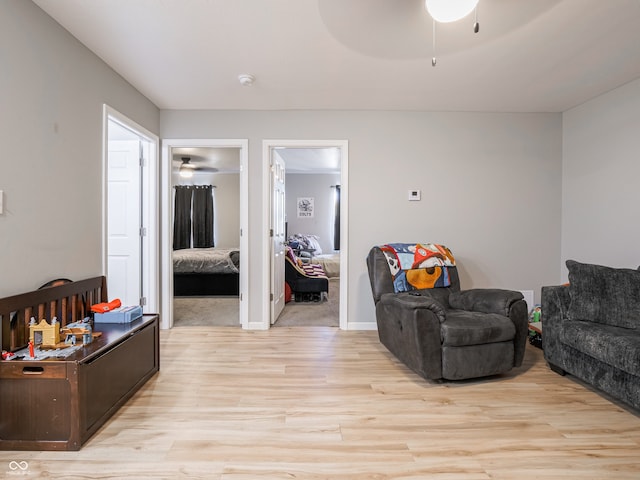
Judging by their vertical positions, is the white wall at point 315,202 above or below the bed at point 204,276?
above

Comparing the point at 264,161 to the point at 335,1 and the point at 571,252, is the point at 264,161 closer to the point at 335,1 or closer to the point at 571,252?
the point at 335,1

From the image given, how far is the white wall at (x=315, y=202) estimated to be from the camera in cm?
829

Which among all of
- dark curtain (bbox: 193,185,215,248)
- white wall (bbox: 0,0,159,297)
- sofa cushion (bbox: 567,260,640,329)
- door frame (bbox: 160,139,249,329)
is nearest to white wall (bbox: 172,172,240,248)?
dark curtain (bbox: 193,185,215,248)

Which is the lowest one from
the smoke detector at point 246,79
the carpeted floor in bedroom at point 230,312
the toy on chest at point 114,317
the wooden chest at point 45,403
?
the carpeted floor in bedroom at point 230,312

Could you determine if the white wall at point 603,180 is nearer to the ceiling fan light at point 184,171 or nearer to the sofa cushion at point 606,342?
the sofa cushion at point 606,342

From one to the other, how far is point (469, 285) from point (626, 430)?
195 cm

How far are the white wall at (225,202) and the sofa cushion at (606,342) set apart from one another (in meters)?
6.93

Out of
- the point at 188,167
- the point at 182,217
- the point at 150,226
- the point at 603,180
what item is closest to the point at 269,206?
the point at 150,226

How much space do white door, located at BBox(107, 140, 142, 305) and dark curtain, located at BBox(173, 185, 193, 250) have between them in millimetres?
4656

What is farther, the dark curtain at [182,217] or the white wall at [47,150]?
the dark curtain at [182,217]

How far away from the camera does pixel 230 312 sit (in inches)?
176

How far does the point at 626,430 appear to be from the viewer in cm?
187

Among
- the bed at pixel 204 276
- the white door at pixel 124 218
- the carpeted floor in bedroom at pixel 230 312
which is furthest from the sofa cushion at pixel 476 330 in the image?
the bed at pixel 204 276

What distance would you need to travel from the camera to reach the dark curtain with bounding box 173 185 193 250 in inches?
316
